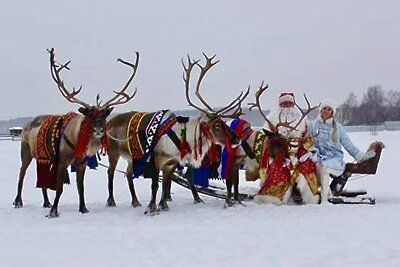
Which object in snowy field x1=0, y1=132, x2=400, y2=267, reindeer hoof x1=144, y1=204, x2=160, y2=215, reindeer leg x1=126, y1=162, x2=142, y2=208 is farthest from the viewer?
reindeer leg x1=126, y1=162, x2=142, y2=208

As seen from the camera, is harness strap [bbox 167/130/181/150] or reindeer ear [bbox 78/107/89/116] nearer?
reindeer ear [bbox 78/107/89/116]

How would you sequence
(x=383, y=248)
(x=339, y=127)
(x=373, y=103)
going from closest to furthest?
(x=383, y=248) < (x=339, y=127) < (x=373, y=103)

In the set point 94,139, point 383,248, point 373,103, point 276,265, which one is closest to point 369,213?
point 383,248

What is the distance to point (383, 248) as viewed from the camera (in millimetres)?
5270

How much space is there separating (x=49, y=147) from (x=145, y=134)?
1.33 metres

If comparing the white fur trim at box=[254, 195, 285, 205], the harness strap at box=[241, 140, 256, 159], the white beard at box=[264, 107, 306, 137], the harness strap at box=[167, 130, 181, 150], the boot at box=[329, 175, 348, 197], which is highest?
the white beard at box=[264, 107, 306, 137]

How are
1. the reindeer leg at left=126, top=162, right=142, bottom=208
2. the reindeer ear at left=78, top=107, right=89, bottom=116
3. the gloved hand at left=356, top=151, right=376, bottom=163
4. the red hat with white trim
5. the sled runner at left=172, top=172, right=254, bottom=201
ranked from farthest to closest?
the red hat with white trim
the sled runner at left=172, top=172, right=254, bottom=201
the gloved hand at left=356, top=151, right=376, bottom=163
the reindeer leg at left=126, top=162, right=142, bottom=208
the reindeer ear at left=78, top=107, right=89, bottom=116

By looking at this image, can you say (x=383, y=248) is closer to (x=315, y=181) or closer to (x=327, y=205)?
(x=327, y=205)

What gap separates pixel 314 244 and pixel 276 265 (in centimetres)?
82

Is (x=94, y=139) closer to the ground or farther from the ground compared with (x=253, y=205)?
farther from the ground

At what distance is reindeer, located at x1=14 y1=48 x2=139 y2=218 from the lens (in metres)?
7.89

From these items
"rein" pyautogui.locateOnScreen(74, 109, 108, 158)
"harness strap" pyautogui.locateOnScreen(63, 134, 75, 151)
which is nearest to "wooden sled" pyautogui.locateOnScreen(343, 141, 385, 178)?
"rein" pyautogui.locateOnScreen(74, 109, 108, 158)

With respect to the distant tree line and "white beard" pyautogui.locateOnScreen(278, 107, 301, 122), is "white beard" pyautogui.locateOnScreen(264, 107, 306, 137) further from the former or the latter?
the distant tree line

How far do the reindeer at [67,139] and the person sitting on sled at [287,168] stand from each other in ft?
7.04
